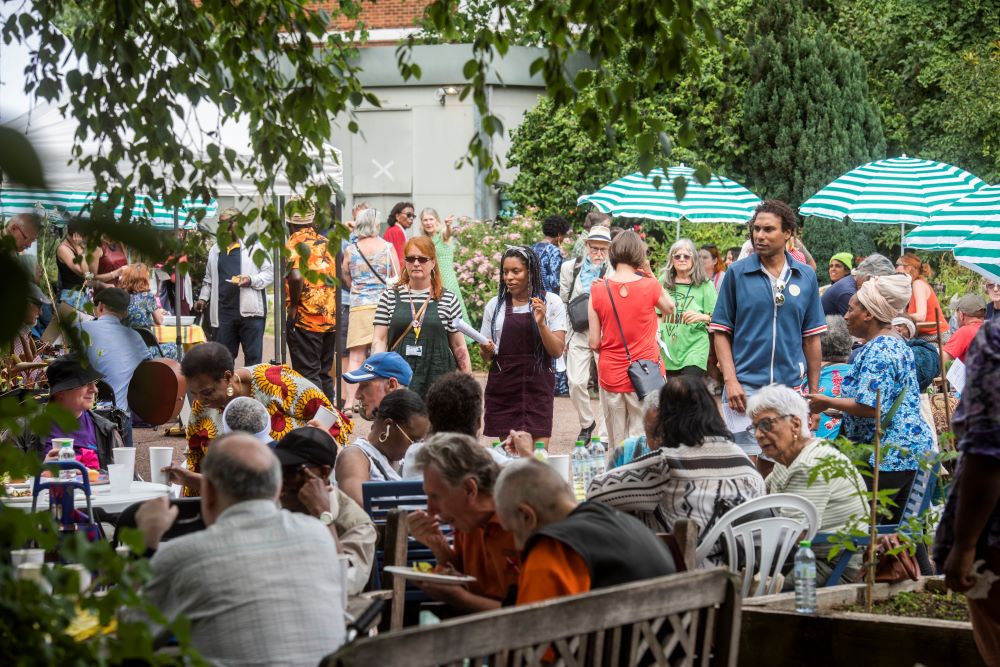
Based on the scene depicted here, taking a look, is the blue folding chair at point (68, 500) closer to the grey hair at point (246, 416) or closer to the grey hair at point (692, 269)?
the grey hair at point (246, 416)

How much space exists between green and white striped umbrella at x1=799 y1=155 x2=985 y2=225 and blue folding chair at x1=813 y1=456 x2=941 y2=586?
8319mm

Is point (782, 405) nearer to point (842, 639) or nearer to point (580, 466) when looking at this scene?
point (842, 639)

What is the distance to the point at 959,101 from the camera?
23406 millimetres

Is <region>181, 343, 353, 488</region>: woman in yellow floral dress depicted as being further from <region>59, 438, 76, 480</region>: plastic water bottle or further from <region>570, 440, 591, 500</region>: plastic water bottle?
<region>570, 440, 591, 500</region>: plastic water bottle

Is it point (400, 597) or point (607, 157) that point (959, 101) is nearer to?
point (607, 157)

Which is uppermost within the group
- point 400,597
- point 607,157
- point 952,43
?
point 952,43

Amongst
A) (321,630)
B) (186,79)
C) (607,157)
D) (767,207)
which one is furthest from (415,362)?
(607,157)

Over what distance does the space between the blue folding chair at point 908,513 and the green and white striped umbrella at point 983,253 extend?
4074mm

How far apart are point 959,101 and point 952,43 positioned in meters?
1.60

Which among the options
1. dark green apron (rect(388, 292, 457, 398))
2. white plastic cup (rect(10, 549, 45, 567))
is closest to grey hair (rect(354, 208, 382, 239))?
dark green apron (rect(388, 292, 457, 398))

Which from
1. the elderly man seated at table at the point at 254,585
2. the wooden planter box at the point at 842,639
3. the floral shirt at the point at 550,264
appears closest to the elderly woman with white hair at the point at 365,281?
the floral shirt at the point at 550,264

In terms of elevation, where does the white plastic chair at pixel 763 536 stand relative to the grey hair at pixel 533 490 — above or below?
below

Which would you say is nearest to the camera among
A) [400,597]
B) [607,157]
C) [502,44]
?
[400,597]

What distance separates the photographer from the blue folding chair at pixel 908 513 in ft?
18.6
